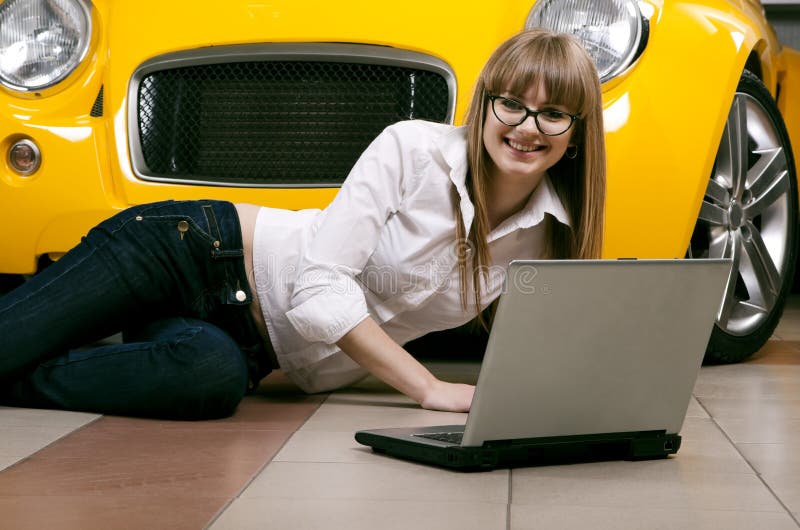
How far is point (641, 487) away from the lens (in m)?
1.81

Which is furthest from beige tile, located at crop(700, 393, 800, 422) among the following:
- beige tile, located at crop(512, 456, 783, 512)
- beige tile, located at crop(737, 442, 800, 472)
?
beige tile, located at crop(512, 456, 783, 512)

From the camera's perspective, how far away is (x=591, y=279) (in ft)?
5.97

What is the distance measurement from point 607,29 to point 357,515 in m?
1.55

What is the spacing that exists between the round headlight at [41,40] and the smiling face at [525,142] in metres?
1.21

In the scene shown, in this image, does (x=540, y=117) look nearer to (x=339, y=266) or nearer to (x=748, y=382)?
(x=339, y=266)

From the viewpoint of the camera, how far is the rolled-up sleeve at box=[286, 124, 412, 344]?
2.24 m

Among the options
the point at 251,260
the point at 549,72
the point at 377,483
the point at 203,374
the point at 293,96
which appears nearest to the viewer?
the point at 377,483

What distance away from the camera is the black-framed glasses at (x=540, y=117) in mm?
2186

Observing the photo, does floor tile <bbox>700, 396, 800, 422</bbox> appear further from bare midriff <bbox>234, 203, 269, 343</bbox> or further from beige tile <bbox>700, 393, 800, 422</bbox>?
bare midriff <bbox>234, 203, 269, 343</bbox>

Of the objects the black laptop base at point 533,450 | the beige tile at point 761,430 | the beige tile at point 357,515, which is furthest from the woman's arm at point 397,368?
the beige tile at point 357,515

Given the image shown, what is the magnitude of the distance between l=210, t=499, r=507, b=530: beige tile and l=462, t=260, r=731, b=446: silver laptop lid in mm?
235

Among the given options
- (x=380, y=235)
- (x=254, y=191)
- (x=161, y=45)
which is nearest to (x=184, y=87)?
(x=161, y=45)

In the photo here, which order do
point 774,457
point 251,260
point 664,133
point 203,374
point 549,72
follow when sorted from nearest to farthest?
point 774,457 → point 549,72 → point 203,374 → point 251,260 → point 664,133

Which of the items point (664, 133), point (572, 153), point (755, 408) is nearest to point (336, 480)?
point (572, 153)
